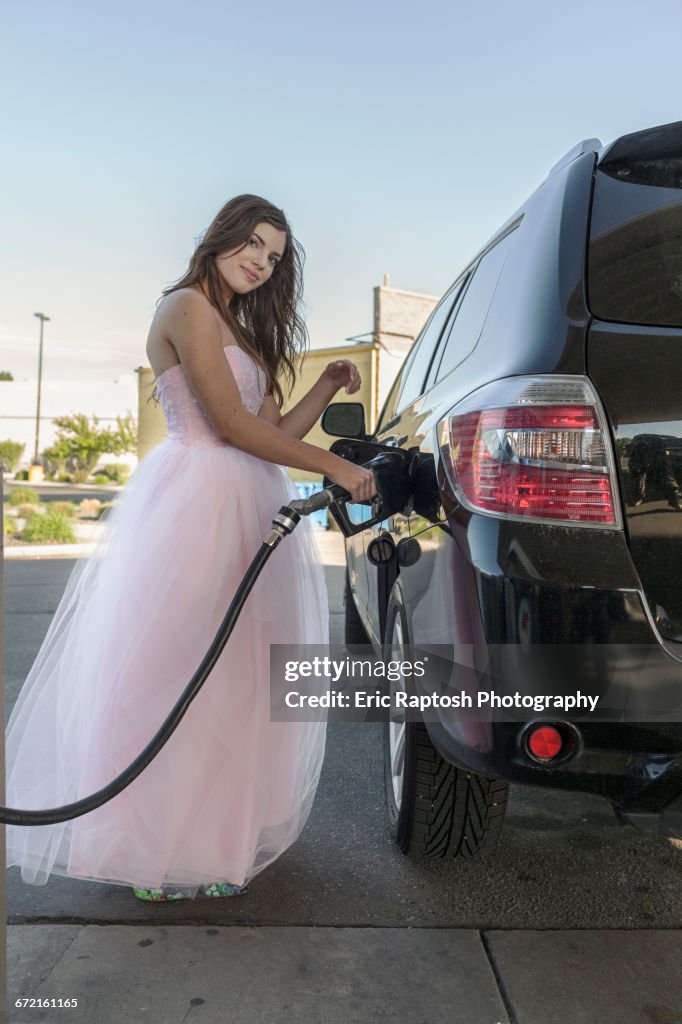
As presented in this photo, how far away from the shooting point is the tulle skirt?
7.77ft

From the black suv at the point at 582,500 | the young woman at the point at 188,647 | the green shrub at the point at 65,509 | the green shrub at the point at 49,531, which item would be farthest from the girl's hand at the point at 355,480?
the green shrub at the point at 65,509

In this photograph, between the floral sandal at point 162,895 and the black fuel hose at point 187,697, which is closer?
the black fuel hose at point 187,697

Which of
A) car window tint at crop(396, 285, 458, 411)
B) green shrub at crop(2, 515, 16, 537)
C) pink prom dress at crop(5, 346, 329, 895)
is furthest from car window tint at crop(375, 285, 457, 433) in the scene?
green shrub at crop(2, 515, 16, 537)

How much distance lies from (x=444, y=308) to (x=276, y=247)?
1.03 meters

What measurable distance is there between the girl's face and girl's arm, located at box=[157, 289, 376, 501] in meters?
0.18

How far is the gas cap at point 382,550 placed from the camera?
9.00ft

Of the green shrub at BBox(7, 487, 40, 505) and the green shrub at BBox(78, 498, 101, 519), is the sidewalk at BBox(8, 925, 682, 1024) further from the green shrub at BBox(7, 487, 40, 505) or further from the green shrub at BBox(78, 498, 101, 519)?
the green shrub at BBox(7, 487, 40, 505)

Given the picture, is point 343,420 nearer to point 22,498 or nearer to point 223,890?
point 223,890

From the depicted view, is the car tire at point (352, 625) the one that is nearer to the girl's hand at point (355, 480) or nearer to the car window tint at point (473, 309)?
the car window tint at point (473, 309)

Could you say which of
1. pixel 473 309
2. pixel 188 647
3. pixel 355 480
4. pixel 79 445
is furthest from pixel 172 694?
pixel 79 445

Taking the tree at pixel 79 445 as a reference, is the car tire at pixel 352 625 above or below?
below

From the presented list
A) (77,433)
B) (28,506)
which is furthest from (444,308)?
(77,433)

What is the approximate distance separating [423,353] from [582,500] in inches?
83.5

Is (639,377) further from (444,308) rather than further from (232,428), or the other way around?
(444,308)
